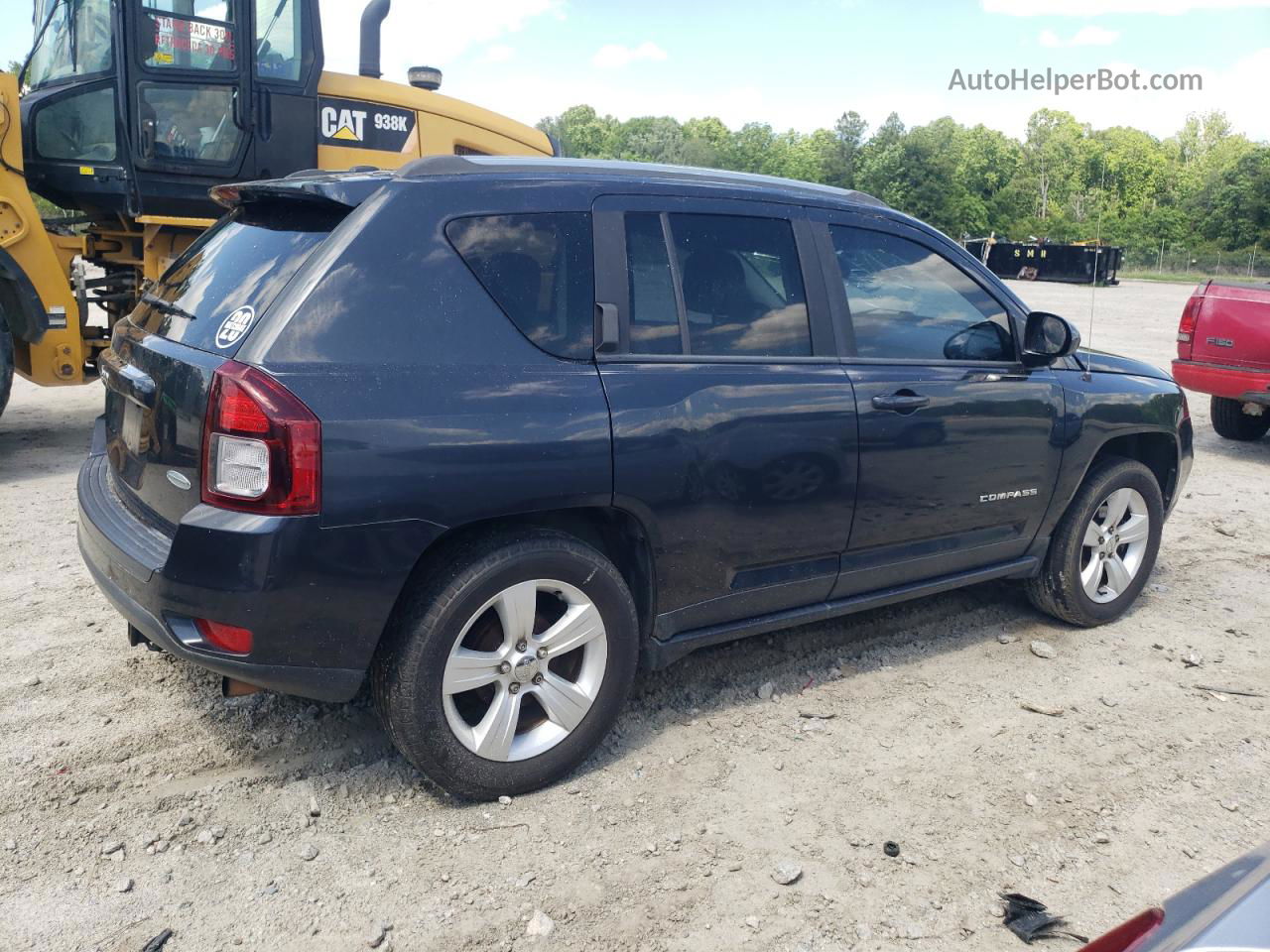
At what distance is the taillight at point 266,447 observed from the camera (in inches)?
109

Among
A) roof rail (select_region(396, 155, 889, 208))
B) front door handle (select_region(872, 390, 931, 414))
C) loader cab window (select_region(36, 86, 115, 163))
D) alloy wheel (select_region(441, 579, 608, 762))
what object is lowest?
alloy wheel (select_region(441, 579, 608, 762))

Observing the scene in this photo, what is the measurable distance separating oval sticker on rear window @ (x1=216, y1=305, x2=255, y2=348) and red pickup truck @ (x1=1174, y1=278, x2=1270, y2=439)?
8350 mm

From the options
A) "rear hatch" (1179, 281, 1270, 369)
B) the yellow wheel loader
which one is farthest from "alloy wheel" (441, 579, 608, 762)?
"rear hatch" (1179, 281, 1270, 369)

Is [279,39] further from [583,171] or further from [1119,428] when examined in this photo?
[1119,428]

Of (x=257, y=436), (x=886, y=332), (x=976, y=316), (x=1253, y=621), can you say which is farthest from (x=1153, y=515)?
(x=257, y=436)

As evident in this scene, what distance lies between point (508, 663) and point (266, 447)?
96 centimetres

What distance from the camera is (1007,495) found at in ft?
14.4

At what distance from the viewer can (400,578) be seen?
2961mm

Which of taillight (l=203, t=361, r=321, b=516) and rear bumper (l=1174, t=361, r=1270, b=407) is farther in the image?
rear bumper (l=1174, t=361, r=1270, b=407)

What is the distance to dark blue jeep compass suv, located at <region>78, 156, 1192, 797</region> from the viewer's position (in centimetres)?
287

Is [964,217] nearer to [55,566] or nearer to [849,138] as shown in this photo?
[849,138]

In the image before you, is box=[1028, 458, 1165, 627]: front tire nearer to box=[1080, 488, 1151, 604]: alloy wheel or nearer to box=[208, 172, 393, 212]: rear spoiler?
box=[1080, 488, 1151, 604]: alloy wheel

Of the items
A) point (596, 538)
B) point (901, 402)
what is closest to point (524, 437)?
point (596, 538)

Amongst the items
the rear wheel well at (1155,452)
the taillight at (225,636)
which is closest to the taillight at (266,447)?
the taillight at (225,636)
